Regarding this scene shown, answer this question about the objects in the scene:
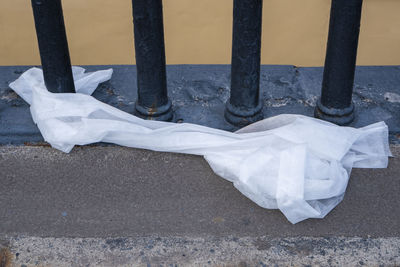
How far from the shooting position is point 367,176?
84.4 inches

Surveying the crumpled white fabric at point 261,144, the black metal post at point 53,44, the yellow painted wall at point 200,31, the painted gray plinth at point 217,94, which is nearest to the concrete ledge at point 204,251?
the crumpled white fabric at point 261,144

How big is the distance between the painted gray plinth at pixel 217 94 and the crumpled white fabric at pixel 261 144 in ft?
0.46

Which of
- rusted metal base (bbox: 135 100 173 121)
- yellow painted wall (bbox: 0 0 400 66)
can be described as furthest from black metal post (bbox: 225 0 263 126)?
yellow painted wall (bbox: 0 0 400 66)

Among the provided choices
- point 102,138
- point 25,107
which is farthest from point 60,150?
point 25,107

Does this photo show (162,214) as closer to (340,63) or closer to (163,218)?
(163,218)

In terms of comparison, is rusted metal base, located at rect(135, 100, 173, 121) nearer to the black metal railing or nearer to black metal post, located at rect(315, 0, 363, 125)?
the black metal railing

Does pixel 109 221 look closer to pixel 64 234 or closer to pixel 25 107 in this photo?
pixel 64 234

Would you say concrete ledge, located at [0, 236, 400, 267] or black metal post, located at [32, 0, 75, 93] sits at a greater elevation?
black metal post, located at [32, 0, 75, 93]

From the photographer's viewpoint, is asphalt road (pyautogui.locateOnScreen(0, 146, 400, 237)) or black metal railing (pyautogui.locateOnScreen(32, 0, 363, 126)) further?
black metal railing (pyautogui.locateOnScreen(32, 0, 363, 126))

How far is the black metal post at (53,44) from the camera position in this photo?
2.29 metres

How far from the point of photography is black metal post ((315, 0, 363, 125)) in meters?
2.14

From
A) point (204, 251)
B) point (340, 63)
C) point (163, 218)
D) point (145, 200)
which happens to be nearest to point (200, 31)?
point (340, 63)

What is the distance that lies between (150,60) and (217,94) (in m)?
→ 0.53

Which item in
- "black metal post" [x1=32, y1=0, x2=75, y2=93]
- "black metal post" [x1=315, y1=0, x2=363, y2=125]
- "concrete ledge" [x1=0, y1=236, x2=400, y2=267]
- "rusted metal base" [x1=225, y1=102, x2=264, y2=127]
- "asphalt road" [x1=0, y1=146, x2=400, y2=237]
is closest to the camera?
"concrete ledge" [x1=0, y1=236, x2=400, y2=267]
